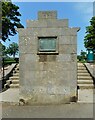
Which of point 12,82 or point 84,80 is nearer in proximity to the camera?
point 12,82

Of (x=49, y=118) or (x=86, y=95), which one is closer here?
(x=49, y=118)

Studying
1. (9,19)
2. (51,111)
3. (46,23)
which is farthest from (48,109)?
(9,19)

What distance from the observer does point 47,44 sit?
8281 mm

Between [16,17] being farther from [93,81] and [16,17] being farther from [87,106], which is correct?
[87,106]

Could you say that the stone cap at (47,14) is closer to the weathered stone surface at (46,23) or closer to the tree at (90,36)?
the weathered stone surface at (46,23)

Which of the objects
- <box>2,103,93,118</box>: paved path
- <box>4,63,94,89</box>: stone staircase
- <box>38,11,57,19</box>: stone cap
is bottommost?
<box>2,103,93,118</box>: paved path

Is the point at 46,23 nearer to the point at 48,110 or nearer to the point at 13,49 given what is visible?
the point at 48,110

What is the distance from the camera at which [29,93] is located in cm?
829

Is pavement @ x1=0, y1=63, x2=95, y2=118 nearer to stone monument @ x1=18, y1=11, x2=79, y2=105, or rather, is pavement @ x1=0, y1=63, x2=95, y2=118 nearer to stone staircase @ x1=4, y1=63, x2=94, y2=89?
stone monument @ x1=18, y1=11, x2=79, y2=105

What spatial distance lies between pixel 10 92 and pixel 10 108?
101 inches

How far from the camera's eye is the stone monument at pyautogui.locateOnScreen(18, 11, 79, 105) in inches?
322

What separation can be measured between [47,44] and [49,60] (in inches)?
21.7

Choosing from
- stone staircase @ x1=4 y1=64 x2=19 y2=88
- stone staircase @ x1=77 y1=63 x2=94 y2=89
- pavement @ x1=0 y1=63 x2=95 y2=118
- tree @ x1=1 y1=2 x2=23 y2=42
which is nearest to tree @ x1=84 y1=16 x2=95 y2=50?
tree @ x1=1 y1=2 x2=23 y2=42

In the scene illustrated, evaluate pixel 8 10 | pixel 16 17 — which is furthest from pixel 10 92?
pixel 16 17
